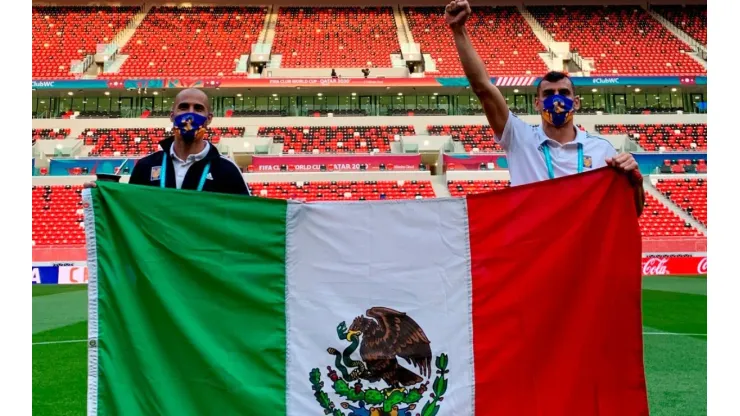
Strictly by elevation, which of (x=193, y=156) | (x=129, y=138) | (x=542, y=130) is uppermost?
(x=129, y=138)

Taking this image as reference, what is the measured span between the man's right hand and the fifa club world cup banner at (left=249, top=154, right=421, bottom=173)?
23.4 metres

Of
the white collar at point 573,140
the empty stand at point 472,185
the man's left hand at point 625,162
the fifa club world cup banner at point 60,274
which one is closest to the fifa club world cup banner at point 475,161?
the empty stand at point 472,185

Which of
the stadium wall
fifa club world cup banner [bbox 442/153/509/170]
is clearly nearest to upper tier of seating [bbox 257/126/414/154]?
fifa club world cup banner [bbox 442/153/509/170]

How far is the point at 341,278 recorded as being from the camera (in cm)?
304

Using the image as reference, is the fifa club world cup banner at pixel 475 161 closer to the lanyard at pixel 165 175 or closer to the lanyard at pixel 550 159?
the lanyard at pixel 550 159

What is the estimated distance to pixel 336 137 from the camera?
2969 cm

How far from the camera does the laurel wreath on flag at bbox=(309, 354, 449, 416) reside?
9.46 ft

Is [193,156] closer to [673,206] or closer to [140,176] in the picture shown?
[140,176]

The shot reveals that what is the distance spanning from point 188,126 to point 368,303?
1490 millimetres

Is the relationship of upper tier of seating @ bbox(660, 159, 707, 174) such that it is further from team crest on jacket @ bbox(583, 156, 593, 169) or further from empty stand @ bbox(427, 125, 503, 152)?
team crest on jacket @ bbox(583, 156, 593, 169)

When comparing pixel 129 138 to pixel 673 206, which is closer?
pixel 673 206

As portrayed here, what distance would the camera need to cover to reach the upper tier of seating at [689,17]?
38.1 m

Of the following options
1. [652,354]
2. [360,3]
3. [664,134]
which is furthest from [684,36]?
[652,354]

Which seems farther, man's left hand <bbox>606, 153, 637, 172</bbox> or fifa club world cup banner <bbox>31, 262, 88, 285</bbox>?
fifa club world cup banner <bbox>31, 262, 88, 285</bbox>
